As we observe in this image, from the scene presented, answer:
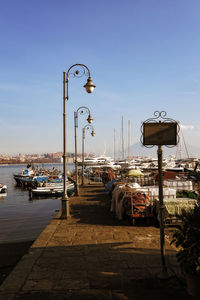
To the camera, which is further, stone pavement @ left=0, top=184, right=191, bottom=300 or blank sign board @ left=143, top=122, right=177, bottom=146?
blank sign board @ left=143, top=122, right=177, bottom=146

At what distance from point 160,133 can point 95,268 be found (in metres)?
2.93

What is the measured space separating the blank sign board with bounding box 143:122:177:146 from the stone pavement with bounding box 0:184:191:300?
7.77ft

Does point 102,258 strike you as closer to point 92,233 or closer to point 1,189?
point 92,233

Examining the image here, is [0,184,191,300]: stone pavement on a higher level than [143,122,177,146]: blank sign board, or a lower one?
lower

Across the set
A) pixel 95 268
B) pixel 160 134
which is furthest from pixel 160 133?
pixel 95 268

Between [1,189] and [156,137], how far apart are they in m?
35.1

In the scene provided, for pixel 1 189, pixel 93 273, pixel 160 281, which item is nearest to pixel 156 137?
pixel 160 281

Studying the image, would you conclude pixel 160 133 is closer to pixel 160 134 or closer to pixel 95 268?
pixel 160 134

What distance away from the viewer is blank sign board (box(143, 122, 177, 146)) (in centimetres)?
473

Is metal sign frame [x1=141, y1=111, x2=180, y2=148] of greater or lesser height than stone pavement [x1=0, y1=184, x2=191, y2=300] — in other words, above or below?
above

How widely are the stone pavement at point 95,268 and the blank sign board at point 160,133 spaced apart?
2.37 meters

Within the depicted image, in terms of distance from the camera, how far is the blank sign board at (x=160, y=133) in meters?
4.73

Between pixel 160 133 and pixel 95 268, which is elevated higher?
pixel 160 133

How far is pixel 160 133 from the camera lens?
4754 mm
